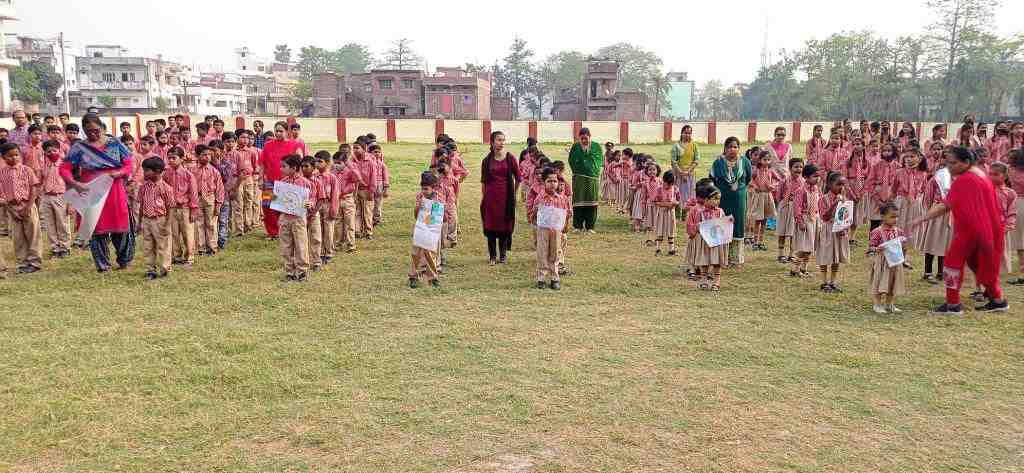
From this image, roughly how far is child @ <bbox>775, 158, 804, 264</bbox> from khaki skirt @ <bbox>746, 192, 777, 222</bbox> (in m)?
0.38

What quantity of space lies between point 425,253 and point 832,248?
4.36 m

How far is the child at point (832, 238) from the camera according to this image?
7.88m

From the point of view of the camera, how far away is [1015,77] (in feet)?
182

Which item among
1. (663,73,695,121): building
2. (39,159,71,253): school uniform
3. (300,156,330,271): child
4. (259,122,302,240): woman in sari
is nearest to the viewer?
(300,156,330,271): child

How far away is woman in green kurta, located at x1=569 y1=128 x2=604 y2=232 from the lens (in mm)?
11445

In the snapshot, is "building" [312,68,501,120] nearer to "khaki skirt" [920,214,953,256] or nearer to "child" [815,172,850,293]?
"khaki skirt" [920,214,953,256]

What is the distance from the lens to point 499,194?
9.25 meters

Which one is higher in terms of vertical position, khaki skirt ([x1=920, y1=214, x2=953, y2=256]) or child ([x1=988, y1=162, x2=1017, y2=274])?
child ([x1=988, y1=162, x2=1017, y2=274])

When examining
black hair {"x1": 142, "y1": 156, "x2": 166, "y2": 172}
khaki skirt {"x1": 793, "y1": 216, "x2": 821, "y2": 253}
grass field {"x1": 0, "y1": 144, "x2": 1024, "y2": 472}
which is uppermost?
black hair {"x1": 142, "y1": 156, "x2": 166, "y2": 172}

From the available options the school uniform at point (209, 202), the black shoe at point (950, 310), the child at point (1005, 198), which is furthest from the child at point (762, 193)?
the school uniform at point (209, 202)

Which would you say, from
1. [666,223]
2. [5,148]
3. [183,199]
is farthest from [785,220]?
[5,148]

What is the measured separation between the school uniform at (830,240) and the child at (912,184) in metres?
2.23

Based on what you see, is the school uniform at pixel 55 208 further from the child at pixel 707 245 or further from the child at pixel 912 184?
the child at pixel 912 184

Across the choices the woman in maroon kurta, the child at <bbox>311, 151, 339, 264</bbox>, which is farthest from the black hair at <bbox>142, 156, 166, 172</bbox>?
the woman in maroon kurta
